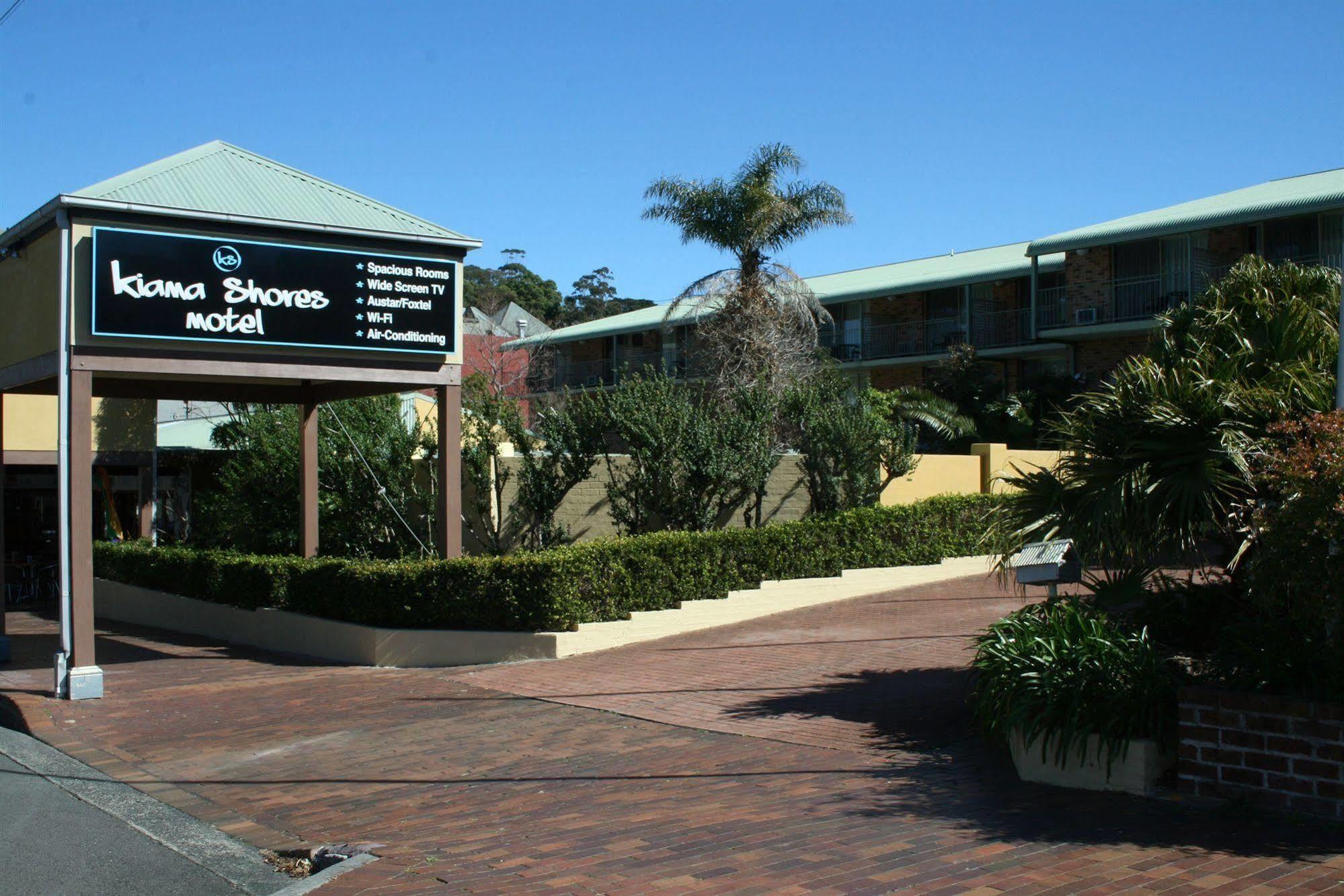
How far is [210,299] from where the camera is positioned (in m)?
12.9

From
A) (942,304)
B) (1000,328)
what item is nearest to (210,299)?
(1000,328)

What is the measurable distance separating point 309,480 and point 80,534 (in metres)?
5.17

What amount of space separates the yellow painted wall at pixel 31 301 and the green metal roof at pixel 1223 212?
2418 cm

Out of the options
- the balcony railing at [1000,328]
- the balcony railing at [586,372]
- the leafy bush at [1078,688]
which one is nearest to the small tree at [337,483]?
the leafy bush at [1078,688]

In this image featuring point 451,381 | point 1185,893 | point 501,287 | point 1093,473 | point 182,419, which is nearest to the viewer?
point 1185,893

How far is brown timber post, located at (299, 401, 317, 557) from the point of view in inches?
674

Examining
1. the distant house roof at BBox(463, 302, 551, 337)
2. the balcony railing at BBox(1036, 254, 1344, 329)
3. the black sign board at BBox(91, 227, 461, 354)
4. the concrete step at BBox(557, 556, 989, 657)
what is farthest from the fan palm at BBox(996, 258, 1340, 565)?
the distant house roof at BBox(463, 302, 551, 337)

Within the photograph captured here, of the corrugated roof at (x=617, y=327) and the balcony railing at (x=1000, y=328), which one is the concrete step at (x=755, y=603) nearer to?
A: the balcony railing at (x=1000, y=328)

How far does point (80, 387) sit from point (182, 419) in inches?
556

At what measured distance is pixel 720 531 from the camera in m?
16.6

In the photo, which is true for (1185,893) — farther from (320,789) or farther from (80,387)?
(80,387)

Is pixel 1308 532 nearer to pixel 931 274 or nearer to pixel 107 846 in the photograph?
pixel 107 846

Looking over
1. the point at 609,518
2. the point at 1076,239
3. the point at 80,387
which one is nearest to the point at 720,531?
the point at 609,518

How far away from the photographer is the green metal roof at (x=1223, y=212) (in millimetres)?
26078
